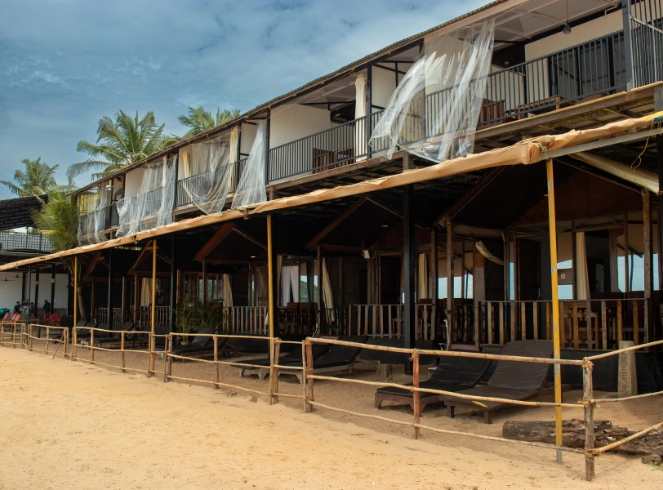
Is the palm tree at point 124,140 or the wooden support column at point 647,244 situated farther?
the palm tree at point 124,140

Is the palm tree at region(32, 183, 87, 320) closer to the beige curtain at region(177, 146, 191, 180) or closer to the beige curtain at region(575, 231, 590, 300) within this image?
the beige curtain at region(177, 146, 191, 180)

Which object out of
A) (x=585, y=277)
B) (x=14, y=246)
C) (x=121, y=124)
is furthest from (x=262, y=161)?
(x=14, y=246)

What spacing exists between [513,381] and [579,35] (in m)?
6.25

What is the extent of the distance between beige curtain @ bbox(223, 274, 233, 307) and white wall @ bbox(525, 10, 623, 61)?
36.6 feet

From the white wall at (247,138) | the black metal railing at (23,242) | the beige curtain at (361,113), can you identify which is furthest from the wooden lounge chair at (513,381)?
the black metal railing at (23,242)

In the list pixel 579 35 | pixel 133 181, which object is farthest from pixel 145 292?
pixel 579 35

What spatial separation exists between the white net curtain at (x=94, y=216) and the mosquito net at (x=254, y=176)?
965 cm

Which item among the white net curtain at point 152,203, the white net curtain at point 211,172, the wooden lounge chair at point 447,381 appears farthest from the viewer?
the white net curtain at point 152,203

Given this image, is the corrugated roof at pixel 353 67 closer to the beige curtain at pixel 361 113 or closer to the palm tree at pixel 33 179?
the beige curtain at pixel 361 113

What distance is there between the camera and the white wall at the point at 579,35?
9695mm

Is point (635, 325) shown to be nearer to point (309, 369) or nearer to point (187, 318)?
point (309, 369)

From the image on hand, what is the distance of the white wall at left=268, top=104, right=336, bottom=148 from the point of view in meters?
15.1

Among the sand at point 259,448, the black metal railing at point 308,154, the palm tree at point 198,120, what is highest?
the palm tree at point 198,120

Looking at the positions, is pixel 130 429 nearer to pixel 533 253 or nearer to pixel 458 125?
pixel 458 125
